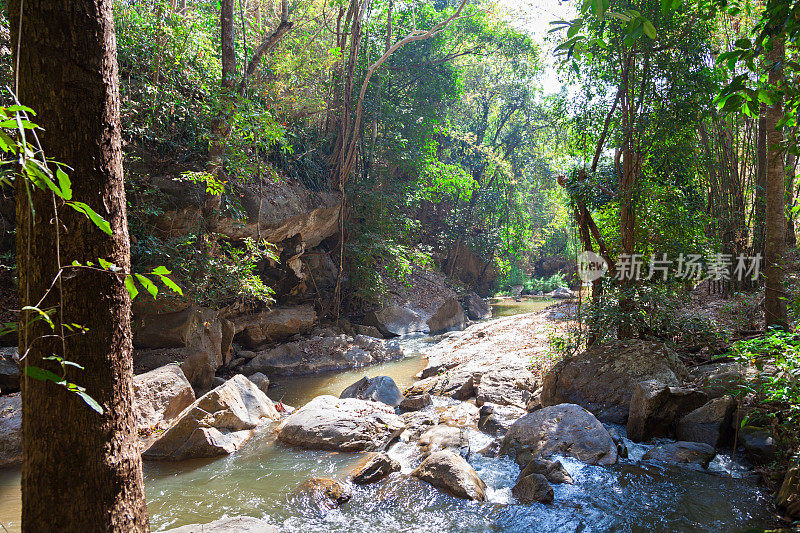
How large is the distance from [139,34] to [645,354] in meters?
9.17

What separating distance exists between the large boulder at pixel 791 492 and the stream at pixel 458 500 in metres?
0.15

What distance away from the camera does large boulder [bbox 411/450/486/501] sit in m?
4.21

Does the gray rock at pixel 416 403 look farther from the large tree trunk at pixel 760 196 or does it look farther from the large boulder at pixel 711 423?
the large tree trunk at pixel 760 196

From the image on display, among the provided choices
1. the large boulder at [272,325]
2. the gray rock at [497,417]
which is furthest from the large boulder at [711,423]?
the large boulder at [272,325]

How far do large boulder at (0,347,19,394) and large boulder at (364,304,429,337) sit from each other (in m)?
8.73

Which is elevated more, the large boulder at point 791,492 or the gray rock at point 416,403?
the large boulder at point 791,492

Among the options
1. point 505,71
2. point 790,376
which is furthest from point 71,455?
point 505,71

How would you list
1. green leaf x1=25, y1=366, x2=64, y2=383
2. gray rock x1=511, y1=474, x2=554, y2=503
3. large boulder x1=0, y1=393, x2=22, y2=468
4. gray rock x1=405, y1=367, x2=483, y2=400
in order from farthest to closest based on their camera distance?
gray rock x1=405, y1=367, x2=483, y2=400 < large boulder x1=0, y1=393, x2=22, y2=468 < gray rock x1=511, y1=474, x2=554, y2=503 < green leaf x1=25, y1=366, x2=64, y2=383

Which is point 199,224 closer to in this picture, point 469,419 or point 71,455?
point 469,419

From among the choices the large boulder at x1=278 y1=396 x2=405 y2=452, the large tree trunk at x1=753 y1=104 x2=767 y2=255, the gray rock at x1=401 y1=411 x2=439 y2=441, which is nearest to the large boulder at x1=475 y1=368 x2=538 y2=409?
the gray rock at x1=401 y1=411 x2=439 y2=441

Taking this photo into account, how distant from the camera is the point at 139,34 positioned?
7902mm

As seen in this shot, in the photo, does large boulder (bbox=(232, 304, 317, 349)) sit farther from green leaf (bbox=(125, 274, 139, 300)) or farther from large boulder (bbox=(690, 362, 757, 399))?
green leaf (bbox=(125, 274, 139, 300))

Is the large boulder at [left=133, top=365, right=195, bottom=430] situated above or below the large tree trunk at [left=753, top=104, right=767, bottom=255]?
below

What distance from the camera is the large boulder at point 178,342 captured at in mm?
7642
